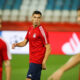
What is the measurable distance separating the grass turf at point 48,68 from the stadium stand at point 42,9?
4.15 m

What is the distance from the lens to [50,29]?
9266 mm

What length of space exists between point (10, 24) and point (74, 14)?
12.4 feet

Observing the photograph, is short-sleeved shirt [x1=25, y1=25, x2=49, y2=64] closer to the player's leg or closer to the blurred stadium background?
the player's leg

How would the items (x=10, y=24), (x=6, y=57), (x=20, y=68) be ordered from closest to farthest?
1. (x=6, y=57)
2. (x=20, y=68)
3. (x=10, y=24)

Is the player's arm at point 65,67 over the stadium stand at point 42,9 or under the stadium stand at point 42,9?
over

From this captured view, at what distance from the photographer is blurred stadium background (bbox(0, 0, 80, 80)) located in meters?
7.54

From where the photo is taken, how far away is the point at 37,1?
539 inches

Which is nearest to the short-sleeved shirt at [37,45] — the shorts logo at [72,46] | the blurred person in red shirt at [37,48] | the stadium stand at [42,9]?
the blurred person in red shirt at [37,48]

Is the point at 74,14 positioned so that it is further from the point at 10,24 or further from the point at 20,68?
the point at 20,68

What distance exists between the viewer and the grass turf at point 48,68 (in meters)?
6.30

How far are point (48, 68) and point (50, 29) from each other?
2142 millimetres

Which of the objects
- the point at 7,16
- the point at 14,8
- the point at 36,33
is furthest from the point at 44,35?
the point at 14,8

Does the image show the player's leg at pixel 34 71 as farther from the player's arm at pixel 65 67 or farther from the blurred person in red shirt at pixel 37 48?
the player's arm at pixel 65 67

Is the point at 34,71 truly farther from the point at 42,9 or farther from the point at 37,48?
the point at 42,9
